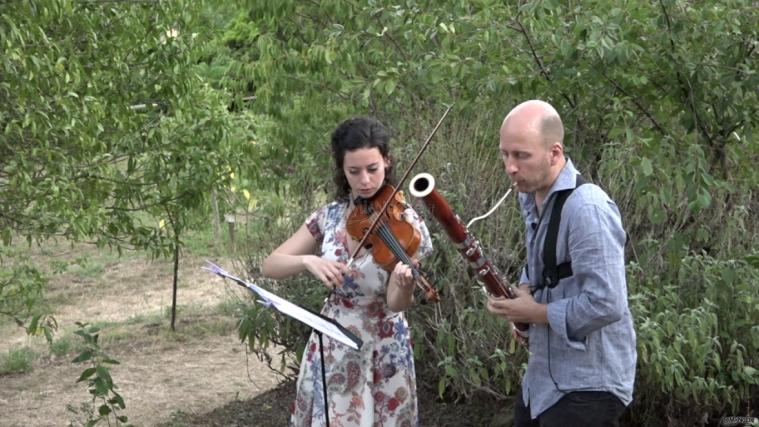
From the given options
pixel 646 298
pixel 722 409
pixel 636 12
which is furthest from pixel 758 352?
pixel 636 12

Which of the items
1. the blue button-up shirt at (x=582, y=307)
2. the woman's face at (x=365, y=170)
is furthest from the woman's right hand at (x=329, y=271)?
the blue button-up shirt at (x=582, y=307)

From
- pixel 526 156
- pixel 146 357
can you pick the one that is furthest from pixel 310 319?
pixel 146 357

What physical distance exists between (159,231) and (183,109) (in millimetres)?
762

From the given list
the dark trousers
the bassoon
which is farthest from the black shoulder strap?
the dark trousers

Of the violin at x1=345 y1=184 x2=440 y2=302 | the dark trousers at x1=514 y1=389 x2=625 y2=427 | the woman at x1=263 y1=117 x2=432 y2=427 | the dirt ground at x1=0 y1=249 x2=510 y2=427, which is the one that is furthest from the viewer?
the dirt ground at x1=0 y1=249 x2=510 y2=427

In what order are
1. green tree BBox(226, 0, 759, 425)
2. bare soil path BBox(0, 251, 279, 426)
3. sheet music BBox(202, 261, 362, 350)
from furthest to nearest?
bare soil path BBox(0, 251, 279, 426) < green tree BBox(226, 0, 759, 425) < sheet music BBox(202, 261, 362, 350)

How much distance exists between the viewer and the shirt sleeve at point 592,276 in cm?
327

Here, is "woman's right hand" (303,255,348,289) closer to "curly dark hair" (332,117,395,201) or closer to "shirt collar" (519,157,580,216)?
"curly dark hair" (332,117,395,201)

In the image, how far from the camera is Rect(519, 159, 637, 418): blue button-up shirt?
3.28m

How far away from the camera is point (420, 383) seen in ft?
21.4

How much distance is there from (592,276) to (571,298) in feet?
0.34

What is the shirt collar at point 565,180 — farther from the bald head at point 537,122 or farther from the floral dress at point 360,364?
the floral dress at point 360,364

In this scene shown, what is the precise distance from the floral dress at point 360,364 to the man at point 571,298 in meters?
0.91

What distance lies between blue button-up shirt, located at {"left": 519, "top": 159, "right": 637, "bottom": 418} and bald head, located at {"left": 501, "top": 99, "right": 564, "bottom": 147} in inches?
5.1
